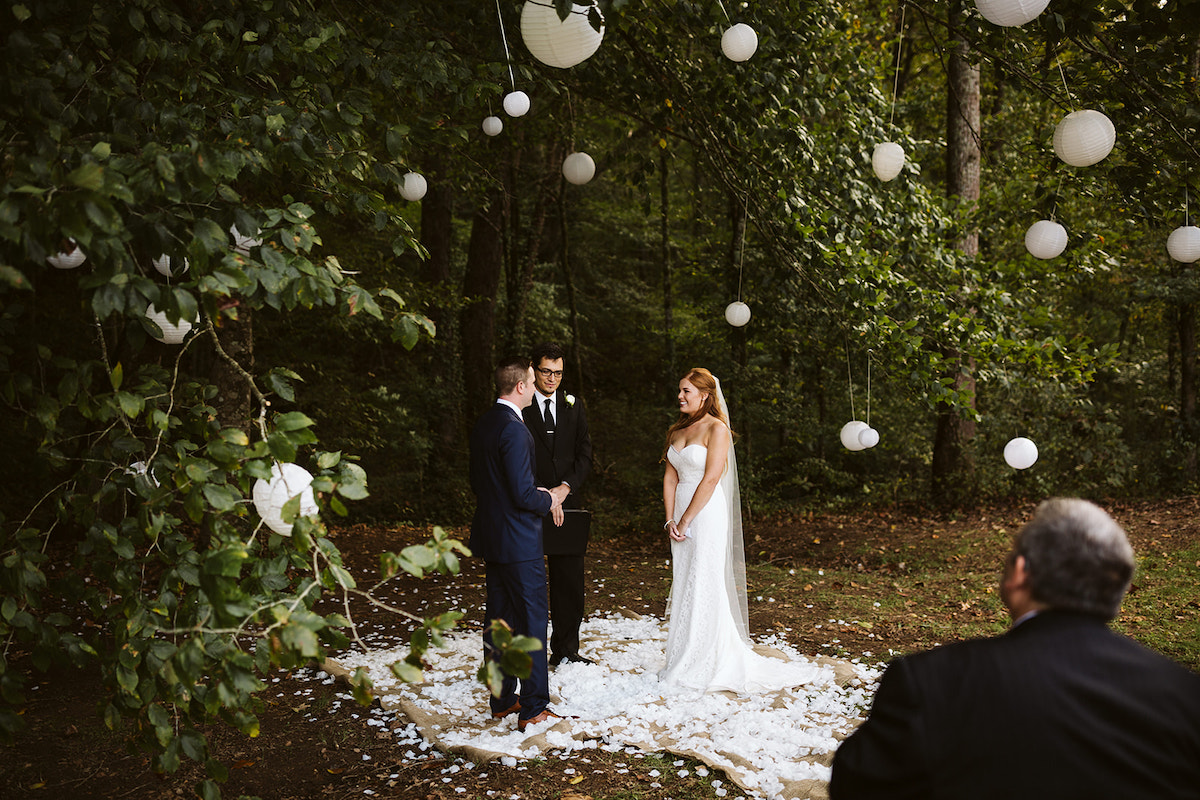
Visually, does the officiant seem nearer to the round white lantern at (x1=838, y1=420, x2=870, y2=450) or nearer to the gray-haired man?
the round white lantern at (x1=838, y1=420, x2=870, y2=450)

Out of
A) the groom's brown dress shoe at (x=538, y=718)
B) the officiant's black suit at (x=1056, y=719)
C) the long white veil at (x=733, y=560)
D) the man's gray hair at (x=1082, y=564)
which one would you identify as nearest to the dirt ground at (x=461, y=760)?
the groom's brown dress shoe at (x=538, y=718)

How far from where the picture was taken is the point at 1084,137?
382 cm

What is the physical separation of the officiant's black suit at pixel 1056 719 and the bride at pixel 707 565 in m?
3.47

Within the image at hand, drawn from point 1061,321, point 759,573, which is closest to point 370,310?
point 759,573

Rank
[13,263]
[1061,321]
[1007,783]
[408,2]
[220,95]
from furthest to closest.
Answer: [1061,321] < [408,2] < [220,95] < [13,263] < [1007,783]

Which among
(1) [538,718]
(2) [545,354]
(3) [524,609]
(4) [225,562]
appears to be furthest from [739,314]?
(4) [225,562]

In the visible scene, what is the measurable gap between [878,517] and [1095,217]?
18.2 feet

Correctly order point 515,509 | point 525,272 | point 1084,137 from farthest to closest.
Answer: point 525,272 < point 515,509 < point 1084,137

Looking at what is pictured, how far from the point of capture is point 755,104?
5680 millimetres

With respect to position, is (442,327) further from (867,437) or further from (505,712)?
(505,712)

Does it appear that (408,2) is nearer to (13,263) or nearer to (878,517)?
(13,263)

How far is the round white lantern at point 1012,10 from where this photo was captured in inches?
134

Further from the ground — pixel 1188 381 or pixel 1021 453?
pixel 1188 381

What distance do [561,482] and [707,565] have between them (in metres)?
1.09
